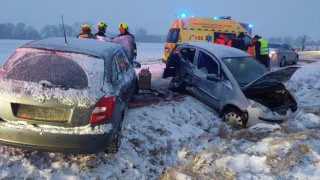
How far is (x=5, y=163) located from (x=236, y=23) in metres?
16.6

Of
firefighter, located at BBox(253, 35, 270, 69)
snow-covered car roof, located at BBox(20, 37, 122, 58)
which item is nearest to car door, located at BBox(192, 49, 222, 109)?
snow-covered car roof, located at BBox(20, 37, 122, 58)

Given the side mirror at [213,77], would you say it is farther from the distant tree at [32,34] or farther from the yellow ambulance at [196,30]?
the distant tree at [32,34]

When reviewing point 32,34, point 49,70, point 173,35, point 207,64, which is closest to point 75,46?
point 49,70

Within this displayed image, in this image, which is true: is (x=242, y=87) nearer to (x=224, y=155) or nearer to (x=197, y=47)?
(x=197, y=47)

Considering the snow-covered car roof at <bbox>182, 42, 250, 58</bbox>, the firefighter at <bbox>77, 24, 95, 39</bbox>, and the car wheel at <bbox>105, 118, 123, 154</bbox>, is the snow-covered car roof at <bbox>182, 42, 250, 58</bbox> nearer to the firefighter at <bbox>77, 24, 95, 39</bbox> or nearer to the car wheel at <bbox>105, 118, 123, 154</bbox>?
the firefighter at <bbox>77, 24, 95, 39</bbox>

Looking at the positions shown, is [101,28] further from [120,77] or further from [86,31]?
[120,77]

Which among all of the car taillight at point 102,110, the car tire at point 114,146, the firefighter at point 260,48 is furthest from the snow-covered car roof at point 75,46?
the firefighter at point 260,48

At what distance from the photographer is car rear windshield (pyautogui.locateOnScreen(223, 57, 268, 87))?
8.36 meters

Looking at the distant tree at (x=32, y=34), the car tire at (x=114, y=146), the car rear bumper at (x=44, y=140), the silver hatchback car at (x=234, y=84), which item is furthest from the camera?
the distant tree at (x=32, y=34)

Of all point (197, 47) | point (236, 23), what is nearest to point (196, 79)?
point (197, 47)

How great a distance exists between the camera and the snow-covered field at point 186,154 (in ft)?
16.2

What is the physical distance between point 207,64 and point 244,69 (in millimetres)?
895

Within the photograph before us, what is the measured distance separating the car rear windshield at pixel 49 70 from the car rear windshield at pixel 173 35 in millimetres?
12011

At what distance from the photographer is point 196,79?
9.23 m
